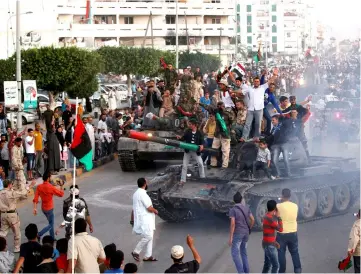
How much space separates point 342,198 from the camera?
18891 mm

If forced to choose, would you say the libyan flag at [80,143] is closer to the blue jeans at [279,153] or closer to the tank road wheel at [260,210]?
the tank road wheel at [260,210]

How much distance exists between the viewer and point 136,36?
255 feet

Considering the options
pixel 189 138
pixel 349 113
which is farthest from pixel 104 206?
pixel 349 113

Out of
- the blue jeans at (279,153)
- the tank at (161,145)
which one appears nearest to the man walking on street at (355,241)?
the blue jeans at (279,153)

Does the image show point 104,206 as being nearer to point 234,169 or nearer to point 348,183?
point 234,169

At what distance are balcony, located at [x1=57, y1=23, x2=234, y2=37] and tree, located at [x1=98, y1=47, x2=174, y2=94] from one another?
13.3 meters

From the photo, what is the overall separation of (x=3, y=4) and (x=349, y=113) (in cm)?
2099

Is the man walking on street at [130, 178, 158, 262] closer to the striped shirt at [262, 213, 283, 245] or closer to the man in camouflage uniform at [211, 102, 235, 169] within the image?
the striped shirt at [262, 213, 283, 245]

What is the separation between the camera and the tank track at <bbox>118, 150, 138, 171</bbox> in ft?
81.1

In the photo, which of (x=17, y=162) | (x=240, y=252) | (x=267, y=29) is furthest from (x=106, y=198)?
(x=267, y=29)

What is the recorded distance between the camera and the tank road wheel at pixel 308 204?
17.6 m

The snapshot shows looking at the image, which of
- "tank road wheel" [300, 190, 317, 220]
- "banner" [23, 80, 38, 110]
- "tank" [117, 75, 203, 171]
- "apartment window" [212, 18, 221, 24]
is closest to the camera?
"tank road wheel" [300, 190, 317, 220]

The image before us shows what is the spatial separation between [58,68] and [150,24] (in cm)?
3603

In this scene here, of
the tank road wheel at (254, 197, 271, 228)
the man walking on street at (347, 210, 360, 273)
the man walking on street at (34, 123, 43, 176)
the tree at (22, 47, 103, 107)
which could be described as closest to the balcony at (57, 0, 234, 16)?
the tree at (22, 47, 103, 107)
